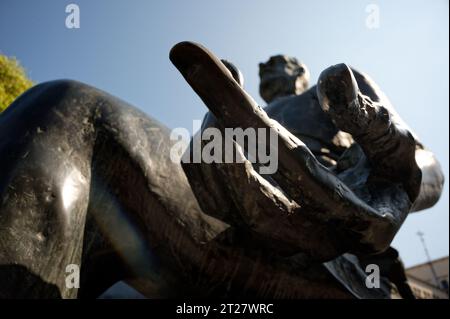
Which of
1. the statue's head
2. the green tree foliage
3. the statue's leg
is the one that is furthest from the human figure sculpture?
the green tree foliage

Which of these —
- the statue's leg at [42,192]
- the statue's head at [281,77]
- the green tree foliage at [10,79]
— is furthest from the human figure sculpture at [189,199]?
the green tree foliage at [10,79]

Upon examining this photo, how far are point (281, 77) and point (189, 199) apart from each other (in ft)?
4.90

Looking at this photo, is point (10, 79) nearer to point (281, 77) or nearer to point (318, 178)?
point (281, 77)

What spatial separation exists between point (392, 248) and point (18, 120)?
5.22 ft

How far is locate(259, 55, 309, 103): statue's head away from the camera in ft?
8.86

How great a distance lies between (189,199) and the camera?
1.44m

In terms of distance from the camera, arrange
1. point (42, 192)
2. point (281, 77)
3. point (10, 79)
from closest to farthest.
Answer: point (42, 192) < point (281, 77) < point (10, 79)

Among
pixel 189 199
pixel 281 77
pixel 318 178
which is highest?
pixel 281 77

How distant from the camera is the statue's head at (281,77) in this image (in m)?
2.70

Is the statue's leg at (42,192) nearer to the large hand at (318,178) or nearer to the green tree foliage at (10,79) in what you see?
the large hand at (318,178)

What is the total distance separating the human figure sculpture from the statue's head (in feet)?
3.40

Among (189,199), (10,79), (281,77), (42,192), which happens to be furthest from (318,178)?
(10,79)

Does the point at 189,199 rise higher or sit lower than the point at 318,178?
lower

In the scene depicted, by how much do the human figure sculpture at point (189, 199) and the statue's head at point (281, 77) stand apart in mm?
1037
